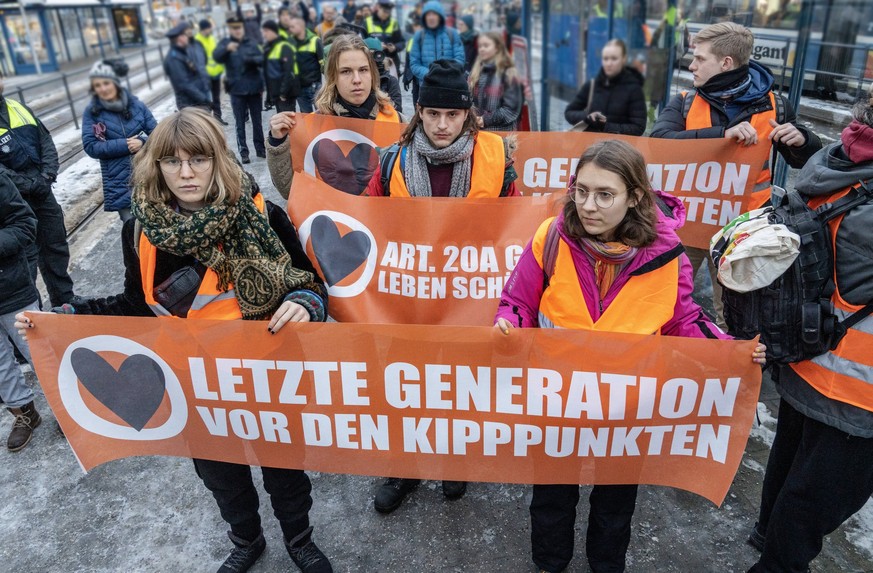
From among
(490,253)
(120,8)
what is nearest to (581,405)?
(490,253)

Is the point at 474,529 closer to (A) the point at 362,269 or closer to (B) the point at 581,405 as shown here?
(B) the point at 581,405

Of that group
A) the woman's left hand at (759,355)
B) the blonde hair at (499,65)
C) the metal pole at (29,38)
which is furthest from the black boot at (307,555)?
the metal pole at (29,38)

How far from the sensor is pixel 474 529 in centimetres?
303

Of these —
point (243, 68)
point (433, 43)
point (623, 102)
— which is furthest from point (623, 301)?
point (243, 68)

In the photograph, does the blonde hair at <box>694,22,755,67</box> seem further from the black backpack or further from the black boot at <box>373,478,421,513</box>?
the black boot at <box>373,478,421,513</box>

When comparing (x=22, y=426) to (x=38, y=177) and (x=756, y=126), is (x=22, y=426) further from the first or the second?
(x=756, y=126)

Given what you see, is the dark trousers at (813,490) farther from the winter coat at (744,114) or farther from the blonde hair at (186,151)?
the blonde hair at (186,151)

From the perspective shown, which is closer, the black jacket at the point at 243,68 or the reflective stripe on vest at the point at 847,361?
the reflective stripe on vest at the point at 847,361

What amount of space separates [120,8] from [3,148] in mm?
38121

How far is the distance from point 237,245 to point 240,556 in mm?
1438

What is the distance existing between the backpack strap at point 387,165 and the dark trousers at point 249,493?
4.71 feet

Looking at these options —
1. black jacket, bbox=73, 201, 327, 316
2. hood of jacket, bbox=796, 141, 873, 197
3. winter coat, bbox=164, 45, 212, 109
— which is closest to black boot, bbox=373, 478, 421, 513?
black jacket, bbox=73, 201, 327, 316

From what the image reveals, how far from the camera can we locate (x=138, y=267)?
7.80 feet

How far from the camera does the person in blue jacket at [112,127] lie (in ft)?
16.1
